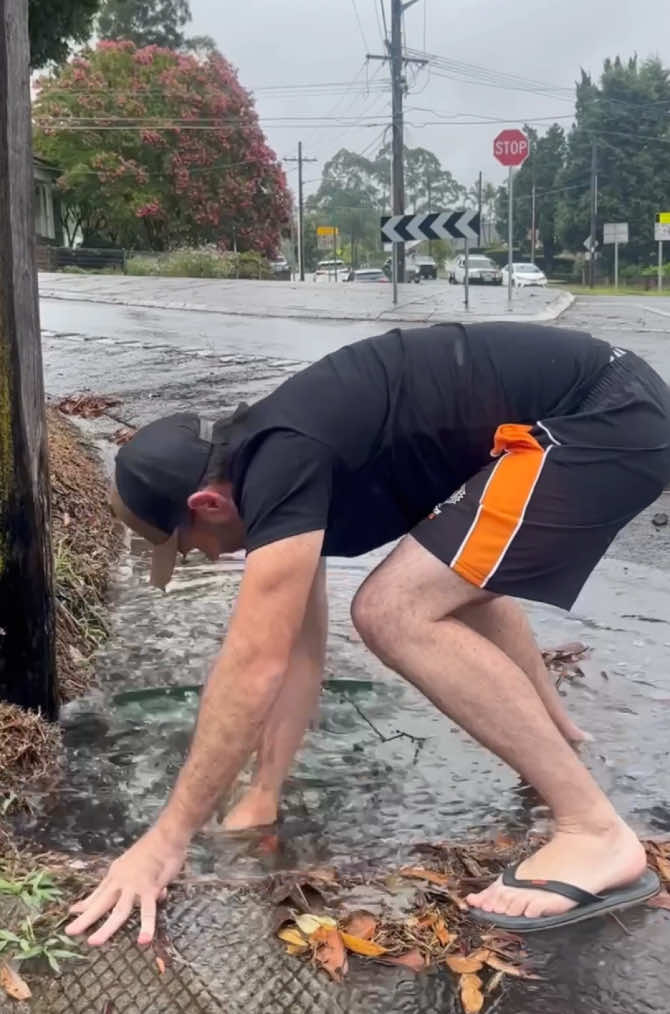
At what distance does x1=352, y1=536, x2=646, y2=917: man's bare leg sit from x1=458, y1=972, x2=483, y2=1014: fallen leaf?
0.75 feet

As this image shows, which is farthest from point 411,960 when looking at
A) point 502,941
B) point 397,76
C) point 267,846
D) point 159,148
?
point 159,148

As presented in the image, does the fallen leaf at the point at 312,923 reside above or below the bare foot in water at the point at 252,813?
above

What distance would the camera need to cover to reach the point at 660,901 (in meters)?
2.51

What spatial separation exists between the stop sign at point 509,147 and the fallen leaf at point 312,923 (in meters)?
19.9

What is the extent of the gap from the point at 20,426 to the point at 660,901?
1948 mm

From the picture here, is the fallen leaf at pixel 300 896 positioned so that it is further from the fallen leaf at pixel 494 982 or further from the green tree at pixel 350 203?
the green tree at pixel 350 203

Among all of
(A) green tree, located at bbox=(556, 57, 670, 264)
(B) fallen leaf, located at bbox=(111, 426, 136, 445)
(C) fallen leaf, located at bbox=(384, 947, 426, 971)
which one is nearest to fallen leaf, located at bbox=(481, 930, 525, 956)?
(C) fallen leaf, located at bbox=(384, 947, 426, 971)

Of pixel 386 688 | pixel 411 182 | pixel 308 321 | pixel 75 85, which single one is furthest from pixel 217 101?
pixel 411 182

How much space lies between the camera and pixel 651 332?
15.5m

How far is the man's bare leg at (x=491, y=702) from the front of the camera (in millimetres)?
2420

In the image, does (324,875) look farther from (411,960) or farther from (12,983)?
(12,983)

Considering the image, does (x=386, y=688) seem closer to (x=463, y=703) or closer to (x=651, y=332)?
(x=463, y=703)

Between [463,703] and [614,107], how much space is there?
217 feet

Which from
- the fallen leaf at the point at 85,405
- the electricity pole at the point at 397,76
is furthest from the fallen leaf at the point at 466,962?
the electricity pole at the point at 397,76
